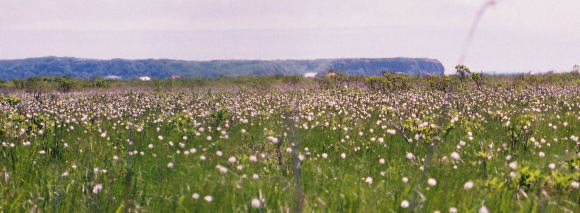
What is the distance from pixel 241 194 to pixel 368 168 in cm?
228

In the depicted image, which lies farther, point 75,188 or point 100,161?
point 100,161

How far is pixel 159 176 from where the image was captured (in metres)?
4.82

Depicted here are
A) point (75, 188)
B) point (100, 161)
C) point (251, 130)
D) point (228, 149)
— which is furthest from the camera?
point (251, 130)

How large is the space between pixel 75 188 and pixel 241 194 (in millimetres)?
1699

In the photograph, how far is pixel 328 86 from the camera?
2667 cm

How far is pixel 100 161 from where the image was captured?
17.1 ft

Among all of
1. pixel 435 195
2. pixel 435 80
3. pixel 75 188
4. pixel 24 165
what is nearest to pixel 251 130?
pixel 24 165

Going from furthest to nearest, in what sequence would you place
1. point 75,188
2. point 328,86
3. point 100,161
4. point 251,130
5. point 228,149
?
point 328,86 → point 251,130 → point 228,149 → point 100,161 → point 75,188

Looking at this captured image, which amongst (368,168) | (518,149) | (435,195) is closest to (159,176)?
(368,168)

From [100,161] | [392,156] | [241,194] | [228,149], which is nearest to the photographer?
[241,194]

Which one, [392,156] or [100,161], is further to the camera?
[392,156]

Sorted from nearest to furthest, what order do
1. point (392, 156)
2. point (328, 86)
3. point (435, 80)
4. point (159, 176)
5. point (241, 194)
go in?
1. point (241, 194)
2. point (159, 176)
3. point (392, 156)
4. point (435, 80)
5. point (328, 86)

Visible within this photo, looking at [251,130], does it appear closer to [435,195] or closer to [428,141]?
[428,141]

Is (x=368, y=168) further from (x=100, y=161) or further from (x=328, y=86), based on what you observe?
(x=328, y=86)
